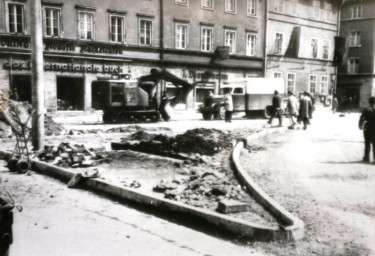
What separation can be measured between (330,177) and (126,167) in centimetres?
423

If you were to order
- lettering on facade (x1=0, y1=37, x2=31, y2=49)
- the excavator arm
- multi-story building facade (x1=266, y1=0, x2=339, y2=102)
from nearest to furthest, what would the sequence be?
the excavator arm, lettering on facade (x1=0, y1=37, x2=31, y2=49), multi-story building facade (x1=266, y1=0, x2=339, y2=102)

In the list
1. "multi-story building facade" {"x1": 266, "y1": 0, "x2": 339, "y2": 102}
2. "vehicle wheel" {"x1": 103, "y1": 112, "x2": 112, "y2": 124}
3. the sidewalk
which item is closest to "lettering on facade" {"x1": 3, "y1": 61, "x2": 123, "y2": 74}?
"vehicle wheel" {"x1": 103, "y1": 112, "x2": 112, "y2": 124}

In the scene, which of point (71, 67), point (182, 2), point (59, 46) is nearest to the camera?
point (59, 46)

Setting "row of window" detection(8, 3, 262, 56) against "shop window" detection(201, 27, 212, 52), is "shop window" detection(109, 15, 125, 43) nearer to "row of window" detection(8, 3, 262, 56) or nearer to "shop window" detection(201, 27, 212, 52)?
"row of window" detection(8, 3, 262, 56)

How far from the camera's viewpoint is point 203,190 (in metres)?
6.48

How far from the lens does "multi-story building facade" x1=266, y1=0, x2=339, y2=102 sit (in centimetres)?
3075

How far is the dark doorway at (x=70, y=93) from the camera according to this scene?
2367cm

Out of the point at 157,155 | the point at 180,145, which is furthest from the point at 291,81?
the point at 157,155

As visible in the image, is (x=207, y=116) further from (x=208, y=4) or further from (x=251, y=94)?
(x=208, y=4)

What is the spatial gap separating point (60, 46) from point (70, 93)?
274 centimetres

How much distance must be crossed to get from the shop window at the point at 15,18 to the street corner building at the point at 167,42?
0.05 metres

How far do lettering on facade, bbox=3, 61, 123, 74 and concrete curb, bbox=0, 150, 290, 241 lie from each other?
15.6 m

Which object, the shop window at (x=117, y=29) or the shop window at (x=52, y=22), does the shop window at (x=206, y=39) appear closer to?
the shop window at (x=117, y=29)

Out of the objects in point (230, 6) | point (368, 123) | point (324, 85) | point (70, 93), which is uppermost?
point (230, 6)
